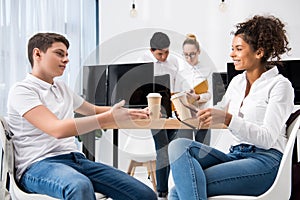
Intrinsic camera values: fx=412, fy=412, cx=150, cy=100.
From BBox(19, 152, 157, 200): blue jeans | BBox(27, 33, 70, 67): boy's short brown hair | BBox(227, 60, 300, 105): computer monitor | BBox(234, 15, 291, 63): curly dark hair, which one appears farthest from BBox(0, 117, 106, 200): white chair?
BBox(227, 60, 300, 105): computer monitor

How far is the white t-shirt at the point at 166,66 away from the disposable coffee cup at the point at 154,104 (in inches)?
9.1

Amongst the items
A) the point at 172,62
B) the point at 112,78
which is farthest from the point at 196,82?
the point at 112,78

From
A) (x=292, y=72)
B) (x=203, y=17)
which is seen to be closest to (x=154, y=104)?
(x=292, y=72)

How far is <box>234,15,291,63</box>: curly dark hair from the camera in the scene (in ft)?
5.06

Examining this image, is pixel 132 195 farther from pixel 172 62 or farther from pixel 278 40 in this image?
pixel 278 40

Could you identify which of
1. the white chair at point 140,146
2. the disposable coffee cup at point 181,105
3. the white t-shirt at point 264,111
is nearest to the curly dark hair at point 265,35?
the white t-shirt at point 264,111

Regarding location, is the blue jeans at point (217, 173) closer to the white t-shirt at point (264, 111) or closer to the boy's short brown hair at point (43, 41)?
the white t-shirt at point (264, 111)

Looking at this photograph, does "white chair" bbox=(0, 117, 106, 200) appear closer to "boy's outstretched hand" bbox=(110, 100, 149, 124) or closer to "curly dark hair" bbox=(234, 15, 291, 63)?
"boy's outstretched hand" bbox=(110, 100, 149, 124)

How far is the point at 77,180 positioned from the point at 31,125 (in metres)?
0.31

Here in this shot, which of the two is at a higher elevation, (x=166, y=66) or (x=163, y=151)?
(x=166, y=66)

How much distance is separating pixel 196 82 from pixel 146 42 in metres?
0.35

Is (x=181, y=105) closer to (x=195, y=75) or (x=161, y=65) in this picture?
(x=195, y=75)

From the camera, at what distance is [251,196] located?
135 cm

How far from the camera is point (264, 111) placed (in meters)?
1.48
